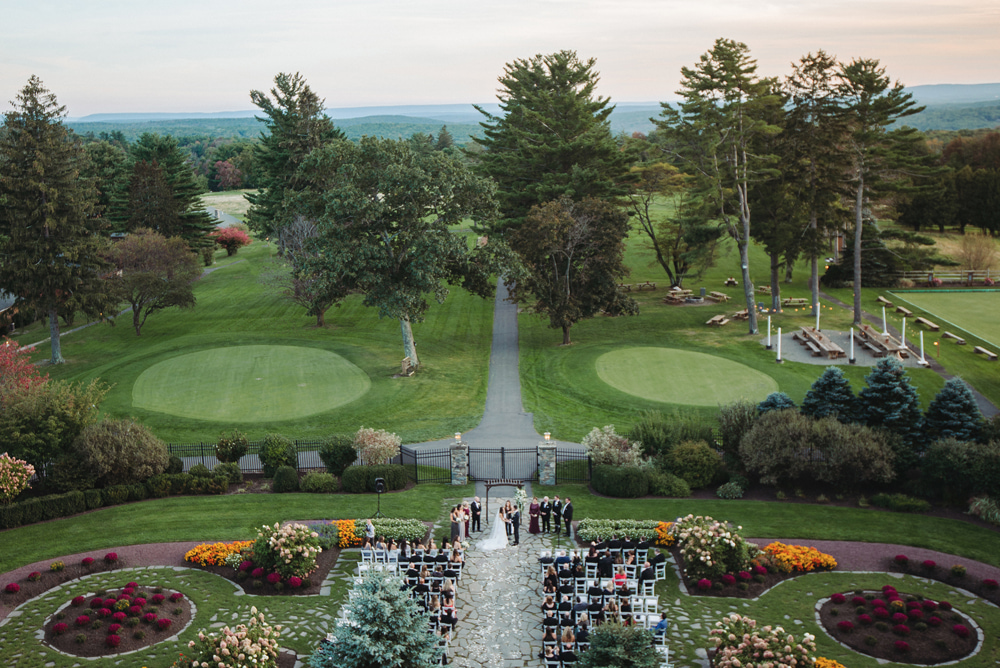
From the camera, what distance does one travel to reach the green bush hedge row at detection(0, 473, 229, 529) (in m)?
25.8

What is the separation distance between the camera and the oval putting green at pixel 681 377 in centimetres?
3766

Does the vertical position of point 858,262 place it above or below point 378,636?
above

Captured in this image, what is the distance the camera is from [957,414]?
26.7 meters

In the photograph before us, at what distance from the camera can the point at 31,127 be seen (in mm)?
43844

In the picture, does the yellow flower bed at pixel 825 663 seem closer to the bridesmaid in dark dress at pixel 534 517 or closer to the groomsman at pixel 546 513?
the groomsman at pixel 546 513

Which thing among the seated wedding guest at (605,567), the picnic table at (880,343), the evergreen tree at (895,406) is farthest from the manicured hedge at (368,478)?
the picnic table at (880,343)

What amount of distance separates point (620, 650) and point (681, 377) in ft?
85.8

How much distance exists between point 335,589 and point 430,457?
9824 millimetres

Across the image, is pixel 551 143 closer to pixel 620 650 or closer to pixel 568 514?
pixel 568 514

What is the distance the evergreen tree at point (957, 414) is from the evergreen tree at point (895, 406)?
0.67 meters

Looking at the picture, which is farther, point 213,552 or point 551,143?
point 551,143

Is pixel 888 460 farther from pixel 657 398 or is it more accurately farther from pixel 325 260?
pixel 325 260

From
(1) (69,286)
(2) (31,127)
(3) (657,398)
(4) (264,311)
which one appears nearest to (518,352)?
(3) (657,398)

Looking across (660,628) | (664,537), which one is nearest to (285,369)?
(664,537)
